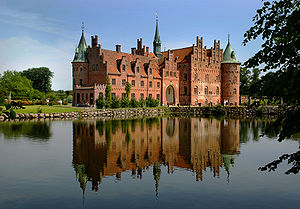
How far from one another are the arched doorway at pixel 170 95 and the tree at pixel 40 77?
42.4m

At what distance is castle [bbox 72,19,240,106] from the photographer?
4822cm

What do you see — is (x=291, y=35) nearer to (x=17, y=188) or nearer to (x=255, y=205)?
(x=255, y=205)

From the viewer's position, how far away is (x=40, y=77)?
8519 centimetres

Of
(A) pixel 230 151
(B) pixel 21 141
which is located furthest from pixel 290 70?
(B) pixel 21 141

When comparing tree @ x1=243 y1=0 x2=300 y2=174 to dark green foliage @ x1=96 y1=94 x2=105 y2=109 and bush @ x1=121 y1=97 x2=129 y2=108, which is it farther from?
bush @ x1=121 y1=97 x2=129 y2=108

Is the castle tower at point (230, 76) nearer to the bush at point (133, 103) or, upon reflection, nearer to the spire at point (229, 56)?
the spire at point (229, 56)

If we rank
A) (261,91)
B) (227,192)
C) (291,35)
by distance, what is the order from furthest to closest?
(227,192), (261,91), (291,35)

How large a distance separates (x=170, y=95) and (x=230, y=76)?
45.9 ft

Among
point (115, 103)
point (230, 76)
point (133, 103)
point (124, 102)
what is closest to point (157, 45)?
point (230, 76)

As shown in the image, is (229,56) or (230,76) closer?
(230,76)

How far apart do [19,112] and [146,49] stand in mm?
31660

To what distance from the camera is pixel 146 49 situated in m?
60.1

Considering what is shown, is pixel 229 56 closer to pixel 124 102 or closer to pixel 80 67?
pixel 124 102

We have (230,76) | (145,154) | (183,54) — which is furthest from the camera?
(230,76)
